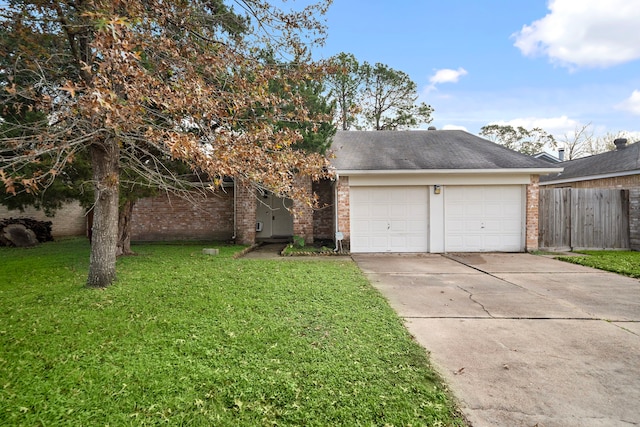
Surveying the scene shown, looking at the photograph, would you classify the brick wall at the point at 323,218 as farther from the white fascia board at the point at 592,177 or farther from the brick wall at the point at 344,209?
the white fascia board at the point at 592,177

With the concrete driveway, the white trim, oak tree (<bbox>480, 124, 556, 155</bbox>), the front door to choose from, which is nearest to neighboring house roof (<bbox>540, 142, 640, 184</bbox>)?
the white trim

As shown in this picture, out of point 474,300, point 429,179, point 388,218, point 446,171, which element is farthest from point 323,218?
point 474,300

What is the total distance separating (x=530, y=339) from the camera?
3.32m

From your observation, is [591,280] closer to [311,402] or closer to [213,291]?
[311,402]

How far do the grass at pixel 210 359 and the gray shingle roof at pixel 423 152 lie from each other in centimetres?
527

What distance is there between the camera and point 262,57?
556cm

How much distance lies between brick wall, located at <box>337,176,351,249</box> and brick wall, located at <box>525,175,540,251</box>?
5.20 m

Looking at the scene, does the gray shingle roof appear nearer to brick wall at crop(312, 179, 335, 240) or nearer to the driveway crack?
brick wall at crop(312, 179, 335, 240)

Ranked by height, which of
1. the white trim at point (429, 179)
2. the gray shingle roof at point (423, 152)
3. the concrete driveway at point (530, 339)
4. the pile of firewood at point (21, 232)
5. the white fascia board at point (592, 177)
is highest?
the gray shingle roof at point (423, 152)

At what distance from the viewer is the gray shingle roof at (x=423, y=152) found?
916 cm

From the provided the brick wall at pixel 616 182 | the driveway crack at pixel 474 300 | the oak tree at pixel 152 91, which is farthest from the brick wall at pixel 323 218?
the brick wall at pixel 616 182

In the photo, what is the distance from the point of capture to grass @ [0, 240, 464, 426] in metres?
2.07

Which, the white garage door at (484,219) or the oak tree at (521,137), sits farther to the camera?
the oak tree at (521,137)

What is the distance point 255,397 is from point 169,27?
529 cm
